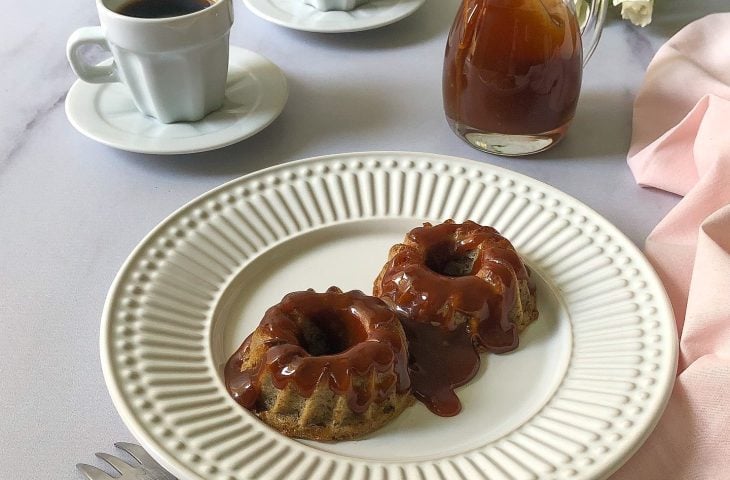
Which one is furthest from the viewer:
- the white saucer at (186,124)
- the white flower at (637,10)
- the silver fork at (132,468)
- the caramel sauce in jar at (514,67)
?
the white flower at (637,10)

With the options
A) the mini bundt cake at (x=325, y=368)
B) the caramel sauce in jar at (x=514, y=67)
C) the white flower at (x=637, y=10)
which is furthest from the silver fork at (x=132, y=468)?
the white flower at (x=637, y=10)

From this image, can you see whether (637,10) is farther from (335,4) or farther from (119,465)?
(119,465)

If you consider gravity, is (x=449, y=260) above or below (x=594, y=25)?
below

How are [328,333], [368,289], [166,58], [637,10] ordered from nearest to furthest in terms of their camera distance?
[328,333]
[368,289]
[166,58]
[637,10]

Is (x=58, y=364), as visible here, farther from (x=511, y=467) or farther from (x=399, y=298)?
(x=511, y=467)

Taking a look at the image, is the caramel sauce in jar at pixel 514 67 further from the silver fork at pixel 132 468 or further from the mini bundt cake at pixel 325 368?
the silver fork at pixel 132 468

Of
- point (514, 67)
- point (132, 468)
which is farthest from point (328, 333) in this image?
point (514, 67)
